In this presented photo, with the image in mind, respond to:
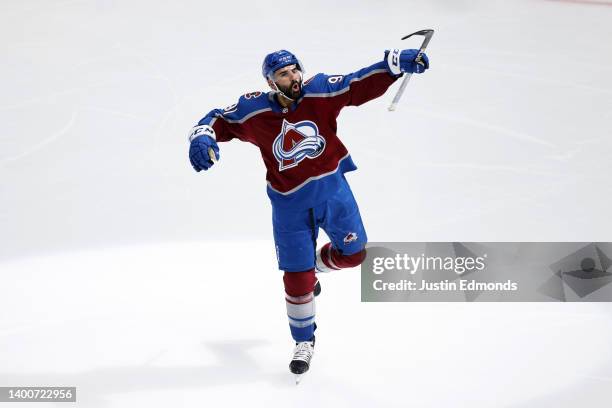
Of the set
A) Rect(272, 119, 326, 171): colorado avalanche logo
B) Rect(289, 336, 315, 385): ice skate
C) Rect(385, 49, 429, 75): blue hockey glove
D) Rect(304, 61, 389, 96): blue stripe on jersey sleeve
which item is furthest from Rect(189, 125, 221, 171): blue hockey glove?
Rect(289, 336, 315, 385): ice skate

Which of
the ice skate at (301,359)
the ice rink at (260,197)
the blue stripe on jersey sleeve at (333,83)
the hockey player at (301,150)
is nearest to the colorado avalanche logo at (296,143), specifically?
the hockey player at (301,150)

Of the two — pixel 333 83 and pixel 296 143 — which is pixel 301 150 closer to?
pixel 296 143

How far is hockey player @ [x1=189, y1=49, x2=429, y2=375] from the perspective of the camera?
3156 millimetres

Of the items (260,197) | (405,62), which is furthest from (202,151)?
(260,197)

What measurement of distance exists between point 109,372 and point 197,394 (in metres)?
0.39

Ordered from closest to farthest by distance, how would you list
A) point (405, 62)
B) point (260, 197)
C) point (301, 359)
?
point (405, 62), point (301, 359), point (260, 197)

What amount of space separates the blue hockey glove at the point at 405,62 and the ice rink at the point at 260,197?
3.79 ft

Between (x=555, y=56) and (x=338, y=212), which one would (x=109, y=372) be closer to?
(x=338, y=212)

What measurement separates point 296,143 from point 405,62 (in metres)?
0.50

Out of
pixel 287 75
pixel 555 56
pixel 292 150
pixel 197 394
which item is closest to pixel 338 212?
pixel 292 150

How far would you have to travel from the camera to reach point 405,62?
10.00 feet

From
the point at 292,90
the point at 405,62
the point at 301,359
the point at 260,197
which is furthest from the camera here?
the point at 260,197

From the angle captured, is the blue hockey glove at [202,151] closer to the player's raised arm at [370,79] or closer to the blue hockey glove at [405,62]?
the player's raised arm at [370,79]

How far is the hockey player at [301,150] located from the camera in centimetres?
316
